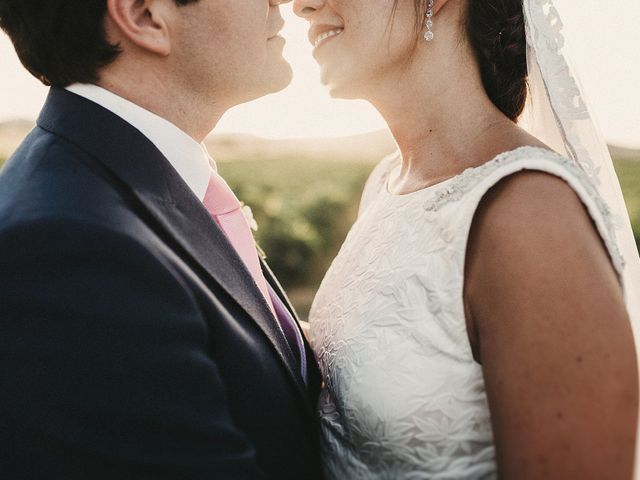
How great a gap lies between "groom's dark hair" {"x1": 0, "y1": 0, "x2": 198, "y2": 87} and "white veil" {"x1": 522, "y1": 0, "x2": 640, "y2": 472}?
1.63 metres

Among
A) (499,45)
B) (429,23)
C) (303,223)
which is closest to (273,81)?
(429,23)

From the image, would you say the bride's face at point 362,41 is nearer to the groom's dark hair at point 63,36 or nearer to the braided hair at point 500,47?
the braided hair at point 500,47

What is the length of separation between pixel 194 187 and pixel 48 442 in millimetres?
965

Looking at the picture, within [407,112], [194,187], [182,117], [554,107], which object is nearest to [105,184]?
[194,187]

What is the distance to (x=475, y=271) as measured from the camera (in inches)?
74.2

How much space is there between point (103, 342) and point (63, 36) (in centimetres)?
120

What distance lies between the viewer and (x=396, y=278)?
2.13m

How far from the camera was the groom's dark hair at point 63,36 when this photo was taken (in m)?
2.09

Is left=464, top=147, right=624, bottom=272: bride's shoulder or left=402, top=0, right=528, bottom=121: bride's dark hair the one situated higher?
left=402, top=0, right=528, bottom=121: bride's dark hair

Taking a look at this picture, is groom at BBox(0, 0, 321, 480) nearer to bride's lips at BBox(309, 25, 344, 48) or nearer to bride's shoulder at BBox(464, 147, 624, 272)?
bride's lips at BBox(309, 25, 344, 48)

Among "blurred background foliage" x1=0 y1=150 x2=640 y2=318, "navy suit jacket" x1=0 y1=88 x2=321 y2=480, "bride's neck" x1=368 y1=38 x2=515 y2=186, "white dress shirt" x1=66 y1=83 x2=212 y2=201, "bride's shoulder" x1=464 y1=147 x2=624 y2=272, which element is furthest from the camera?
"blurred background foliage" x1=0 y1=150 x2=640 y2=318

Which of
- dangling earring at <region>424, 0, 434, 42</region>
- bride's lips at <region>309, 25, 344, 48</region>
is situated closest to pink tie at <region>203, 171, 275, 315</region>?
bride's lips at <region>309, 25, 344, 48</region>

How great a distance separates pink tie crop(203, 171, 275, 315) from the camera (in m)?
2.27

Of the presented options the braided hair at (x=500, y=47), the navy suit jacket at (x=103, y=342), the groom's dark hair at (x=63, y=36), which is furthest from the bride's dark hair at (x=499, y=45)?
the navy suit jacket at (x=103, y=342)
